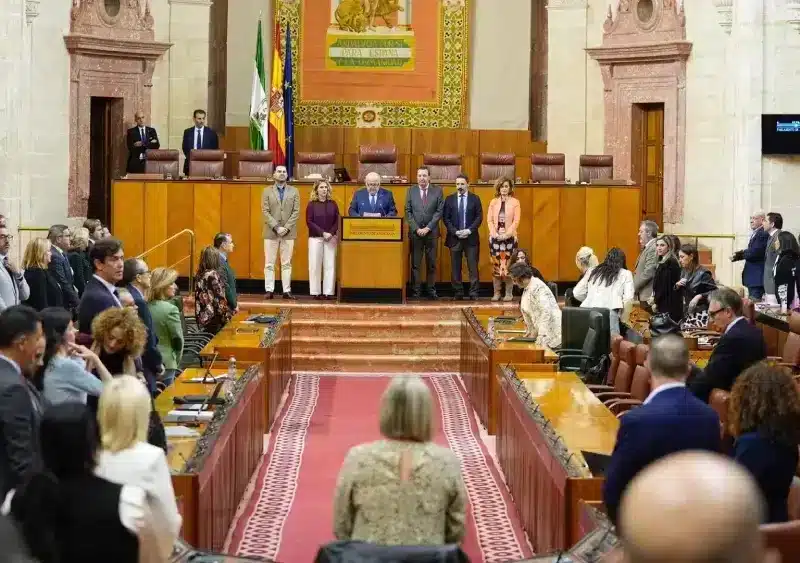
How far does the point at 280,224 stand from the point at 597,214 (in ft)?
13.2

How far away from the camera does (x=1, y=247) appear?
10.8m

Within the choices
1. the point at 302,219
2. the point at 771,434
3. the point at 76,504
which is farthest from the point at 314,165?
the point at 76,504

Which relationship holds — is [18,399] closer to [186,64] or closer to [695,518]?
[695,518]

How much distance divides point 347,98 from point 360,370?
8206 millimetres

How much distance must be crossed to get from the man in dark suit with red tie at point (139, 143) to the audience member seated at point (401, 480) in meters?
14.3

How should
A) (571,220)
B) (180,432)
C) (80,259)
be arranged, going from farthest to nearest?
(571,220) < (80,259) < (180,432)

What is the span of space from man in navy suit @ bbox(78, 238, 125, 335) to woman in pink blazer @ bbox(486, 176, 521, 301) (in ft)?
28.7

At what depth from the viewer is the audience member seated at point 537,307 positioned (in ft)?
34.5

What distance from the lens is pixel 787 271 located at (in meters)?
13.8

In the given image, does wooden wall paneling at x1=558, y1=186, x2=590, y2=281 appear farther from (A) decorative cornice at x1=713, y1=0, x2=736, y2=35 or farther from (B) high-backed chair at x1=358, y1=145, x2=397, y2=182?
(A) decorative cornice at x1=713, y1=0, x2=736, y2=35

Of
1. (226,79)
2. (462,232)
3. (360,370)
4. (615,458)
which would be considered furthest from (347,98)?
(615,458)

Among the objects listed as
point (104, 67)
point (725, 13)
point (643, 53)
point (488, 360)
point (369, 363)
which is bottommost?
point (369, 363)

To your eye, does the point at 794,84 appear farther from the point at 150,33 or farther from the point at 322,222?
the point at 150,33

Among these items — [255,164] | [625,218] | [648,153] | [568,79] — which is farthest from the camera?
[568,79]
